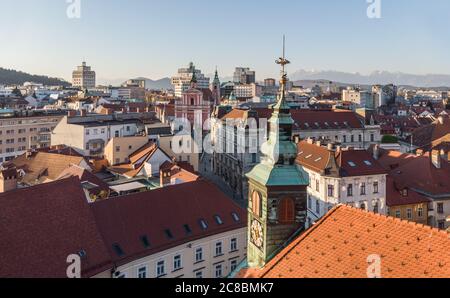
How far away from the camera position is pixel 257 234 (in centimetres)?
1597

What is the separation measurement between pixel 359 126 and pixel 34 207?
65.3 m

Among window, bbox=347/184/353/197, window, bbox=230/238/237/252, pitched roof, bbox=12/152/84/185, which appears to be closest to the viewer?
window, bbox=230/238/237/252

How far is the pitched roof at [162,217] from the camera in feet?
85.8

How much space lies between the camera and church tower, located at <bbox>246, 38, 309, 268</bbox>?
15.2 m

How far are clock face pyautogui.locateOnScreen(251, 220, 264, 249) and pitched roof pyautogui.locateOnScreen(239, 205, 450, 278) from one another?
7.35 feet

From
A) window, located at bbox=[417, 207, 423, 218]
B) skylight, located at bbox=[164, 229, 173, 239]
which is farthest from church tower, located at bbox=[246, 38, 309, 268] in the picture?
window, located at bbox=[417, 207, 423, 218]

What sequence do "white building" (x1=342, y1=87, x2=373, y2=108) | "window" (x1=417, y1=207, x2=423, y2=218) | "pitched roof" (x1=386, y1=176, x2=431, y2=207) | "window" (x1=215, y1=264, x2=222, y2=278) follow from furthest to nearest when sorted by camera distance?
1. "white building" (x1=342, y1=87, x2=373, y2=108)
2. "window" (x1=417, y1=207, x2=423, y2=218)
3. "pitched roof" (x1=386, y1=176, x2=431, y2=207)
4. "window" (x1=215, y1=264, x2=222, y2=278)

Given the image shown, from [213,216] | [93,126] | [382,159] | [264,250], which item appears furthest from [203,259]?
[93,126]

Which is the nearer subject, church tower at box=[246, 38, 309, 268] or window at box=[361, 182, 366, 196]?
church tower at box=[246, 38, 309, 268]

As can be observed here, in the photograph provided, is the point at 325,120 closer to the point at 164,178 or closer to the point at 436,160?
the point at 436,160

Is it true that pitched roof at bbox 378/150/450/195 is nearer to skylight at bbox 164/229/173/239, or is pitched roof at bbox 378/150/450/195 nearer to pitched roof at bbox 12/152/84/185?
skylight at bbox 164/229/173/239

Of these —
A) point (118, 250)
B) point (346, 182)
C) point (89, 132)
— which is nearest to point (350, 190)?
point (346, 182)

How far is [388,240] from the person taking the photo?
38.0ft
